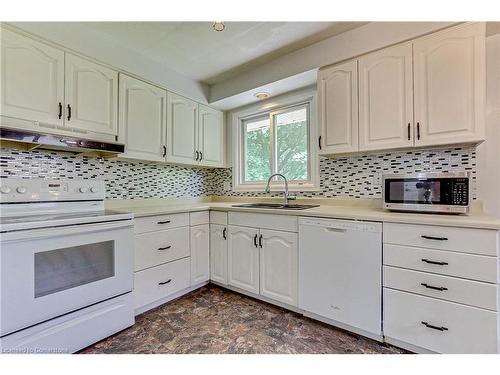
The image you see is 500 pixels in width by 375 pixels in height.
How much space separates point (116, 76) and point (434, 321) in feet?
9.28

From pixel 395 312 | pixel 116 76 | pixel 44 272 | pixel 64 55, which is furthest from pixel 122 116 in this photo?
pixel 395 312

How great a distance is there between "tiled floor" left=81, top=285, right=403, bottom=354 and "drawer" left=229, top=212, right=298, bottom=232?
692mm

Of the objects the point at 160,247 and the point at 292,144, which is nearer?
the point at 160,247

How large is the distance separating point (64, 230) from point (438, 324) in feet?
7.36

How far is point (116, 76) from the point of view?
203 centimetres

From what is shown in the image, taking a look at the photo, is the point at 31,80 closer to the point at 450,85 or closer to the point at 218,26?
the point at 218,26

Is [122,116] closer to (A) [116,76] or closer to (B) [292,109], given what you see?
(A) [116,76]

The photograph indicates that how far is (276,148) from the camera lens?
2828 mm

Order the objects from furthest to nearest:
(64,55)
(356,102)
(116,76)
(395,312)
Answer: (116,76), (356,102), (64,55), (395,312)

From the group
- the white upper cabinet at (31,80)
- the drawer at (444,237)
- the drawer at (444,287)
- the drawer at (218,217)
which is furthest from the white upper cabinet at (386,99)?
the white upper cabinet at (31,80)

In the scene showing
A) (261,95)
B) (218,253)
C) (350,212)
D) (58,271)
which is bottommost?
(218,253)

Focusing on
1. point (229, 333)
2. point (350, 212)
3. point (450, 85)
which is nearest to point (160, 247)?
point (229, 333)

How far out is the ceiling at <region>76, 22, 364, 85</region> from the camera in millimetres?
1829

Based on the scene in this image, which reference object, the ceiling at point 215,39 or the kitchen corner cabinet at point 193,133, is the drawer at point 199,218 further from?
the ceiling at point 215,39
